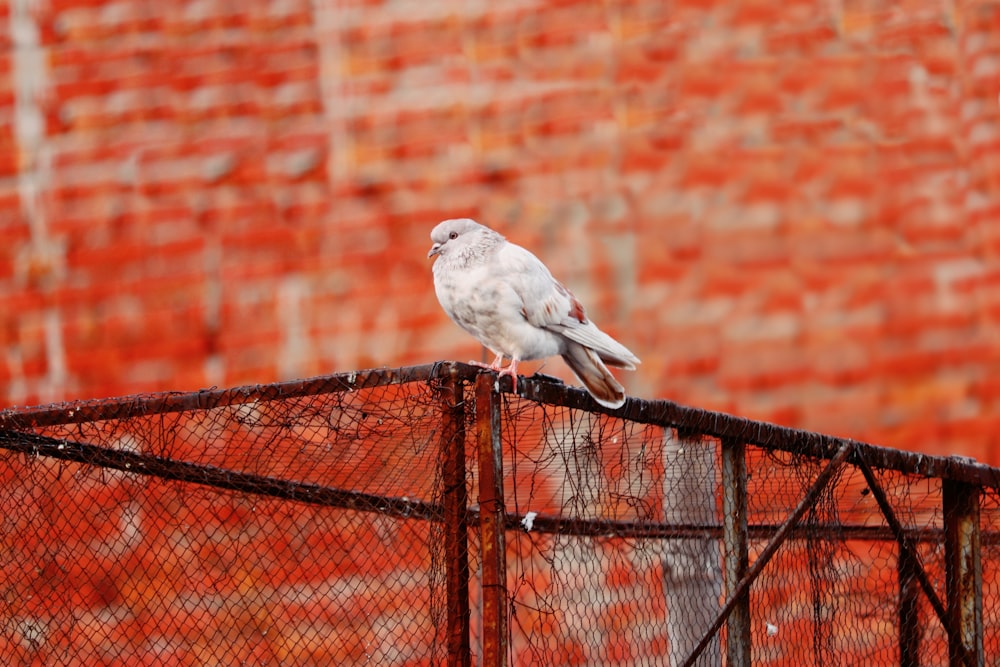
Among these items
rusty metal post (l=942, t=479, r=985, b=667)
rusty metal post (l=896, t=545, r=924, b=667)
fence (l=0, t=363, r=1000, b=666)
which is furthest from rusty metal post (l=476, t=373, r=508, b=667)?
rusty metal post (l=942, t=479, r=985, b=667)

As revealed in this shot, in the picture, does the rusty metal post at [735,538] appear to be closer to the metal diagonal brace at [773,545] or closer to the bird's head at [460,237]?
the metal diagonal brace at [773,545]

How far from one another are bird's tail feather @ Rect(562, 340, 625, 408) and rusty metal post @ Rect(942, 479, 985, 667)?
138 cm

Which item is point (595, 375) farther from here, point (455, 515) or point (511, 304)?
point (455, 515)

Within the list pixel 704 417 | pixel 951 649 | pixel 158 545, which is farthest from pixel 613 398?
pixel 158 545

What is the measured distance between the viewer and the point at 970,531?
3756 millimetres

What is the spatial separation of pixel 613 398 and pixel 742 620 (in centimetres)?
75

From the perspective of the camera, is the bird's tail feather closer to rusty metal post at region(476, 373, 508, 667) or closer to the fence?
the fence

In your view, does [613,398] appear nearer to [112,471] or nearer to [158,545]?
Result: [112,471]

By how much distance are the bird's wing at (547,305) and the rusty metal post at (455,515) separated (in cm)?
68

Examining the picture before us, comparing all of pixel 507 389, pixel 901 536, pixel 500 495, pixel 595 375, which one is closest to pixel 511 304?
pixel 595 375

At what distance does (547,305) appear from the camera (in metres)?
3.13

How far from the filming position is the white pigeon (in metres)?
3.08

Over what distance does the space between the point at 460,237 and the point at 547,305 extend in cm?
31

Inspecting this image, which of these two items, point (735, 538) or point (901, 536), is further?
point (901, 536)
